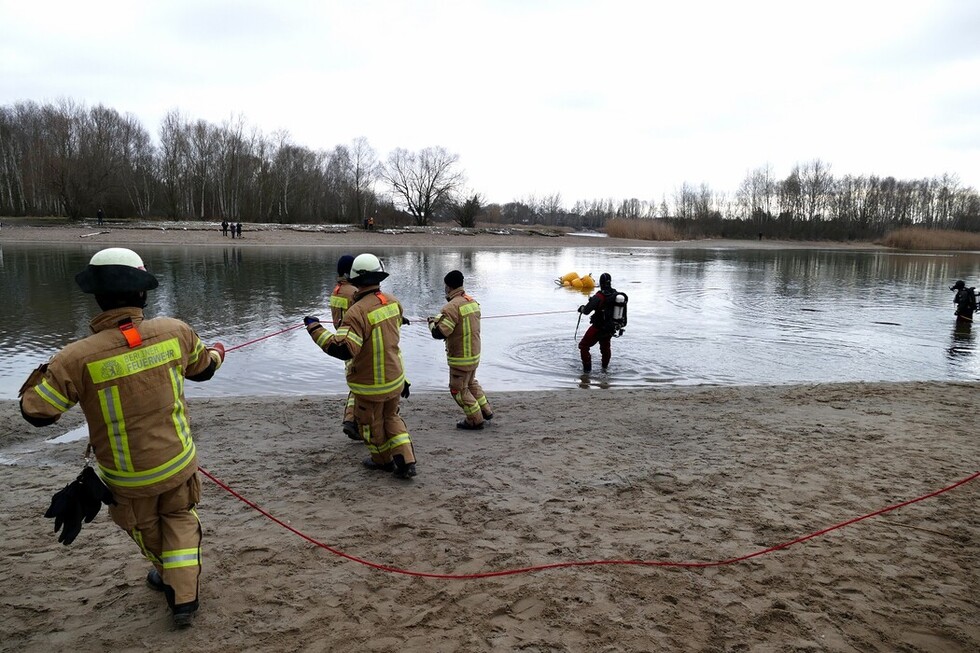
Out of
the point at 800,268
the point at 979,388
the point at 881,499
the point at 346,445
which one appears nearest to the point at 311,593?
the point at 346,445

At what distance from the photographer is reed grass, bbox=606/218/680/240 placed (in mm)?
77812

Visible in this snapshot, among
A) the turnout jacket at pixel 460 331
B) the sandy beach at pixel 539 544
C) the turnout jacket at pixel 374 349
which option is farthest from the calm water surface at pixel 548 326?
the turnout jacket at pixel 374 349

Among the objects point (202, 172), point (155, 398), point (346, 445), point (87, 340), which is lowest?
point (346, 445)

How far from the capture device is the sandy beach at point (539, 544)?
131 inches

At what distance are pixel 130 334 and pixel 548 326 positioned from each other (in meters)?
13.2

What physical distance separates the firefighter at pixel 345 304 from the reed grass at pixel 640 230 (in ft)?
245

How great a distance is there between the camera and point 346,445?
6492 mm

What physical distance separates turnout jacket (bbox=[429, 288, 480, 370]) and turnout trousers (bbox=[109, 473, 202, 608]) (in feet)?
12.1

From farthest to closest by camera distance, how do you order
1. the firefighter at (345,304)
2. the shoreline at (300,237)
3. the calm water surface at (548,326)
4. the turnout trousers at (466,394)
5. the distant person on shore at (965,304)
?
the shoreline at (300,237) < the distant person on shore at (965,304) < the calm water surface at (548,326) < the turnout trousers at (466,394) < the firefighter at (345,304)

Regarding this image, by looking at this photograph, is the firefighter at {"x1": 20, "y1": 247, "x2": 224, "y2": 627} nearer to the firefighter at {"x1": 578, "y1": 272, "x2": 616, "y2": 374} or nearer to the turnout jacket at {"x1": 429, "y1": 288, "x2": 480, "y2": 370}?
the turnout jacket at {"x1": 429, "y1": 288, "x2": 480, "y2": 370}

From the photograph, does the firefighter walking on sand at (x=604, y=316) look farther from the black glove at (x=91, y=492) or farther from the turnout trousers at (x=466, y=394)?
the black glove at (x=91, y=492)

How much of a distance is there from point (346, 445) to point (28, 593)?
3124mm

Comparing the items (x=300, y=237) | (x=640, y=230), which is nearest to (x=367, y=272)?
(x=300, y=237)

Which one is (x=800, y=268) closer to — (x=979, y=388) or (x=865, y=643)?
(x=979, y=388)
